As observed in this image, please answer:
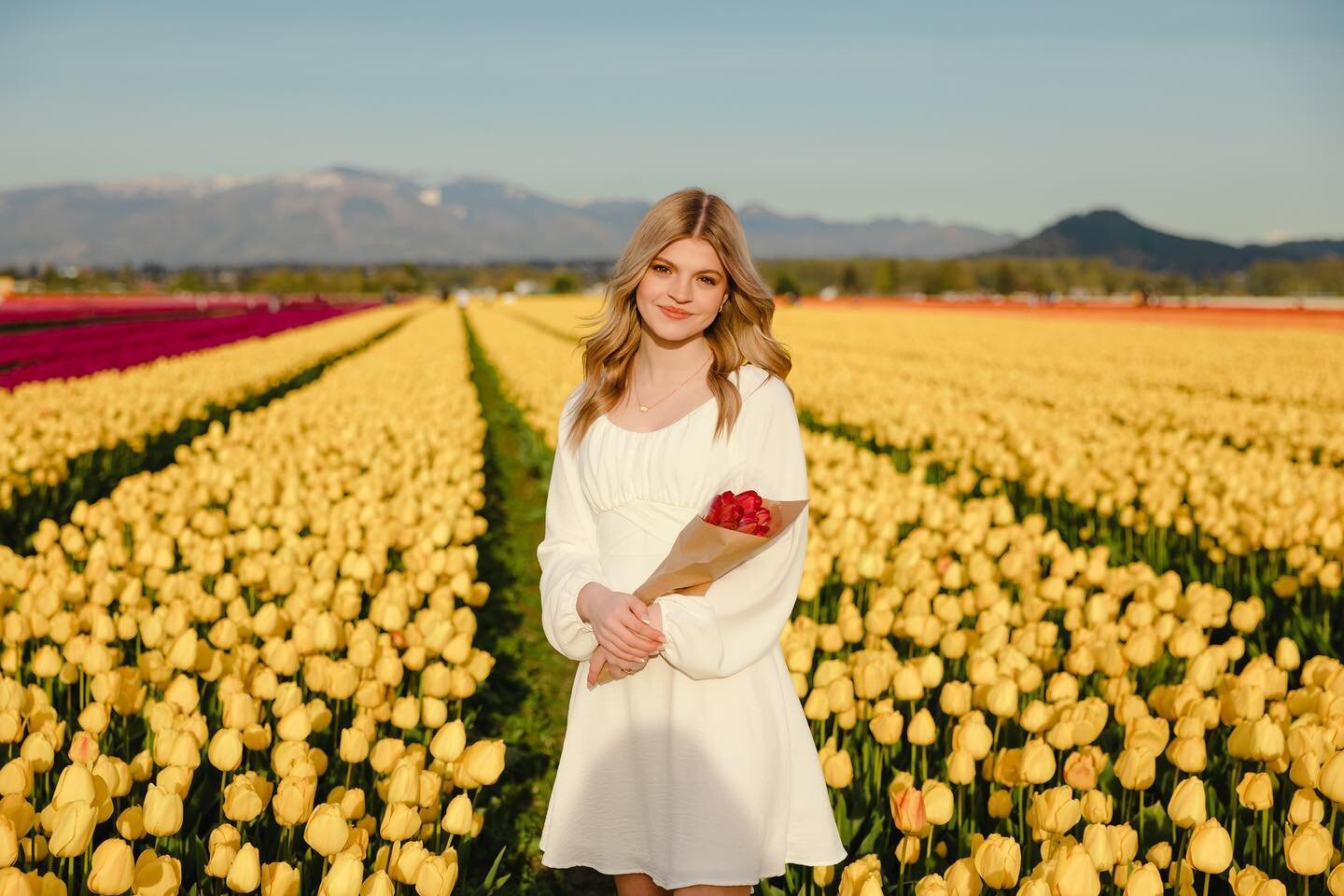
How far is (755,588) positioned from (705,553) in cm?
34

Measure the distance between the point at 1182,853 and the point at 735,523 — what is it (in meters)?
1.80

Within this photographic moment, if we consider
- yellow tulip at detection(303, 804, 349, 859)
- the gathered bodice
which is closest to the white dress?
the gathered bodice

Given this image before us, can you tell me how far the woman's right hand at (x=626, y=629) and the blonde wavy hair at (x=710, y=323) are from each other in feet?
1.58

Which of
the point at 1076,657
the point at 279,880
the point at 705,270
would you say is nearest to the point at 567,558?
the point at 705,270

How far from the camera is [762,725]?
8.58ft

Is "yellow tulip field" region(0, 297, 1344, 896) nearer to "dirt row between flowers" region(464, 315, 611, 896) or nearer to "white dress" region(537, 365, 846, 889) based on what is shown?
"dirt row between flowers" region(464, 315, 611, 896)

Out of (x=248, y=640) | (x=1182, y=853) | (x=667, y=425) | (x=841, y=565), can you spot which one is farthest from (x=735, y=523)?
(x=841, y=565)

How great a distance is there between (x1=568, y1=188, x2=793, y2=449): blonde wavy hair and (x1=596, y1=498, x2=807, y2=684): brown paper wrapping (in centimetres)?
40

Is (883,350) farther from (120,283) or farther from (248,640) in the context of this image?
(120,283)

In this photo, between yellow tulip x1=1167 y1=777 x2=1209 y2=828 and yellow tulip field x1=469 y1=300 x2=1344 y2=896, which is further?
yellow tulip field x1=469 y1=300 x2=1344 y2=896

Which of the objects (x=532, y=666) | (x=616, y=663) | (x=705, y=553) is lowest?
(x=532, y=666)

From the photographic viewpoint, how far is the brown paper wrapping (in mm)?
2244

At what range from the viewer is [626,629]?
246 cm

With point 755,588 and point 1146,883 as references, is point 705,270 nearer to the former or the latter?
point 755,588
